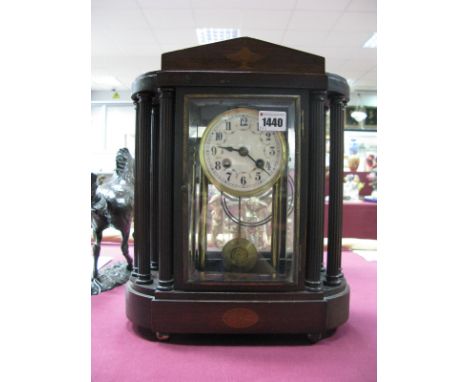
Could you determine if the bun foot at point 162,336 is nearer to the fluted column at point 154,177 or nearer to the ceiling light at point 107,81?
the fluted column at point 154,177

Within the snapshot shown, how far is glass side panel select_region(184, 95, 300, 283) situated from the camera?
922mm

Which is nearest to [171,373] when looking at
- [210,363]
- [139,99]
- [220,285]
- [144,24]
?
[210,363]

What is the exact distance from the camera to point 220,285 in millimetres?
901

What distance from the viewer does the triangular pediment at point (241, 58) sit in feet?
2.95

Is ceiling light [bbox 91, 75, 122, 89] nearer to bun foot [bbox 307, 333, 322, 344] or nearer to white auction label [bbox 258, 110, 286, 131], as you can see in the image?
white auction label [bbox 258, 110, 286, 131]

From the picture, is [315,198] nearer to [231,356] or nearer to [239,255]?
[239,255]

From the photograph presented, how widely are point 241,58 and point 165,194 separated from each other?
390 mm

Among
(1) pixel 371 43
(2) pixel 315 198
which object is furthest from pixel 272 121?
(1) pixel 371 43

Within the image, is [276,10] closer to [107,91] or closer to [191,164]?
[191,164]

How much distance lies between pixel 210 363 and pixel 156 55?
3956mm

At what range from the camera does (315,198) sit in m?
0.91

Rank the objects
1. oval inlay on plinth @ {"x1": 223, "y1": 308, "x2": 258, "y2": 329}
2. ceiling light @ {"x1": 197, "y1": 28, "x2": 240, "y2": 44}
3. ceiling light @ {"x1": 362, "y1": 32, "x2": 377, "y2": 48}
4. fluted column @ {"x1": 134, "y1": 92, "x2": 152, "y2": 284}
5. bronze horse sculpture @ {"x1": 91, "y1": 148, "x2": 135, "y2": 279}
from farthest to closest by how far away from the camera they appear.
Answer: ceiling light @ {"x1": 362, "y1": 32, "x2": 377, "y2": 48}, ceiling light @ {"x1": 197, "y1": 28, "x2": 240, "y2": 44}, bronze horse sculpture @ {"x1": 91, "y1": 148, "x2": 135, "y2": 279}, fluted column @ {"x1": 134, "y1": 92, "x2": 152, "y2": 284}, oval inlay on plinth @ {"x1": 223, "y1": 308, "x2": 258, "y2": 329}

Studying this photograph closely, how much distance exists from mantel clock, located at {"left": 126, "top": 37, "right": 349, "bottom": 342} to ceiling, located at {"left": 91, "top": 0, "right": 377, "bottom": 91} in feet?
6.97

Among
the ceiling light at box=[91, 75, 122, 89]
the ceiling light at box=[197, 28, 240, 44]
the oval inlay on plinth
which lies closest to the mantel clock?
the oval inlay on plinth
